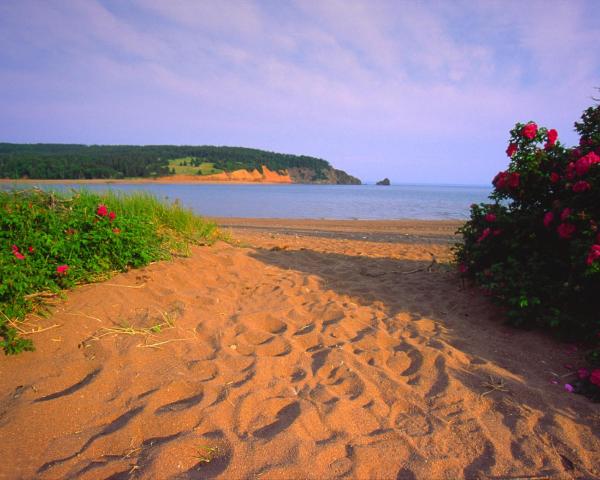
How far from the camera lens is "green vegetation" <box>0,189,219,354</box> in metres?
2.90

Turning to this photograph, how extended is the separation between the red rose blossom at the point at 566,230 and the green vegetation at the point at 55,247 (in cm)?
441

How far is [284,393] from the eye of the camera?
7.79 ft

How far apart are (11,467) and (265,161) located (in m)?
103

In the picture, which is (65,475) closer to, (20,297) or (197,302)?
(20,297)

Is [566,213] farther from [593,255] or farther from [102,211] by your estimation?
[102,211]

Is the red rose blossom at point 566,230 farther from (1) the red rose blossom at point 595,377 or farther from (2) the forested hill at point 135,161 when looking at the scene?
(2) the forested hill at point 135,161

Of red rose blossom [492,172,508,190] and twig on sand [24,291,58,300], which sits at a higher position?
red rose blossom [492,172,508,190]

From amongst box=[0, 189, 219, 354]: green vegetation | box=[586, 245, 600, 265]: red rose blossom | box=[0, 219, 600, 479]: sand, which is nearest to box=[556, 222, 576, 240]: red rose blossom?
box=[586, 245, 600, 265]: red rose blossom

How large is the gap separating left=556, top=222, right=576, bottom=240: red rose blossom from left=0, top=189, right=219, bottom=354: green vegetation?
14.5 feet

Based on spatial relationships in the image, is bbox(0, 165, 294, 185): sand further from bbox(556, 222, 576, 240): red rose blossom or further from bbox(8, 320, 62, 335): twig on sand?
bbox(556, 222, 576, 240): red rose blossom

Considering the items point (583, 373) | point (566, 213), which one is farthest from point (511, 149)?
point (583, 373)

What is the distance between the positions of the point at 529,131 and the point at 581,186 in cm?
105

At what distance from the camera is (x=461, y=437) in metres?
2.02

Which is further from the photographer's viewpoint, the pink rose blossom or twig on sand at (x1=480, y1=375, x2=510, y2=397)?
the pink rose blossom
